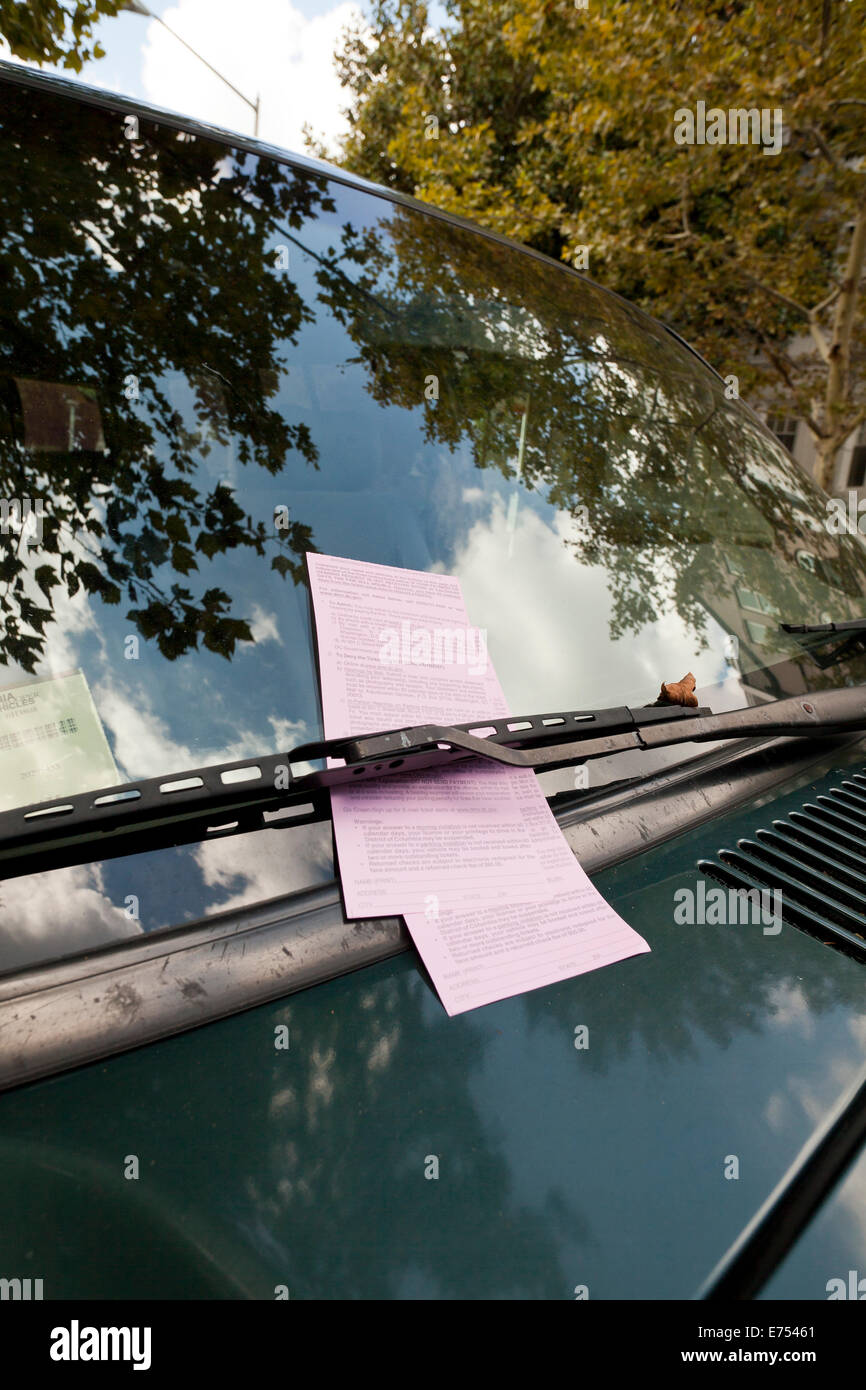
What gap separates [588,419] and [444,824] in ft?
3.37

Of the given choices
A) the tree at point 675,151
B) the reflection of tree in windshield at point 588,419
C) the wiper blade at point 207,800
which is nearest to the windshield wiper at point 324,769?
the wiper blade at point 207,800

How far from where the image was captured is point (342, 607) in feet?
4.01

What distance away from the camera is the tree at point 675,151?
6.44 m

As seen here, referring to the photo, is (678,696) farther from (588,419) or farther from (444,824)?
(588,419)

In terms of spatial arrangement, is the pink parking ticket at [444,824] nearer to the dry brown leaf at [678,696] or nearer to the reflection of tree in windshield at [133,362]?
the reflection of tree in windshield at [133,362]

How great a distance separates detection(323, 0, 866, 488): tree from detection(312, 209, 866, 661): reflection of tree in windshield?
2.58 meters

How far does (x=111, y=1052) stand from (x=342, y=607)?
2.18 ft

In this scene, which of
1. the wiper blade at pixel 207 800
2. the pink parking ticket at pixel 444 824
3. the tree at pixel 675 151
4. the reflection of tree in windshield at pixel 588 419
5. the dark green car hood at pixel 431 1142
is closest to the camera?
the dark green car hood at pixel 431 1142

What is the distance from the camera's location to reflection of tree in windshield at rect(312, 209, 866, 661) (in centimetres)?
155

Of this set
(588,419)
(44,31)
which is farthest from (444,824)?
(44,31)

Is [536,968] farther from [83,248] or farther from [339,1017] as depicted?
[83,248]

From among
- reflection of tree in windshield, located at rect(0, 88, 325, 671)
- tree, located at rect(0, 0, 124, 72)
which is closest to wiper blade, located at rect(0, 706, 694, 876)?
reflection of tree in windshield, located at rect(0, 88, 325, 671)

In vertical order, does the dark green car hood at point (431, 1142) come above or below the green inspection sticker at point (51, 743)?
below

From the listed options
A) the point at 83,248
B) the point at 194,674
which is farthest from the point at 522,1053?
the point at 83,248
